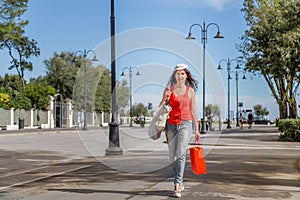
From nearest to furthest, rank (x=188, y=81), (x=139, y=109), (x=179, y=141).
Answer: (x=179, y=141), (x=188, y=81), (x=139, y=109)

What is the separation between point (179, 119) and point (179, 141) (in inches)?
13.2

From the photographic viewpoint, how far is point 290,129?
25750mm

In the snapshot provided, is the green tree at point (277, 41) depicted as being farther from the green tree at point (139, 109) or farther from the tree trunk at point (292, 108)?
the green tree at point (139, 109)

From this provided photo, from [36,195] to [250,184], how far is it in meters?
3.92

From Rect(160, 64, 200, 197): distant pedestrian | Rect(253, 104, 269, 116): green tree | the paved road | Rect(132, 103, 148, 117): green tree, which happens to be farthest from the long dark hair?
Rect(253, 104, 269, 116): green tree

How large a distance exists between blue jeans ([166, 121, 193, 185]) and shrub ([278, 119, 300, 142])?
1865 centimetres

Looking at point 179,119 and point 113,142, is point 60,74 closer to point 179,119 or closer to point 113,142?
point 113,142

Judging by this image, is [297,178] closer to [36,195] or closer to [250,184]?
[250,184]

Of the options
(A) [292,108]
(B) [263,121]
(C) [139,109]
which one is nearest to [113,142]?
(C) [139,109]

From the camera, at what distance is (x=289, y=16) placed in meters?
29.1

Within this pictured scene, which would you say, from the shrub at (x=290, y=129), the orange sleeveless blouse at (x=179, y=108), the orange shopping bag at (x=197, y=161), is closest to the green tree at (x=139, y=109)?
the orange shopping bag at (x=197, y=161)

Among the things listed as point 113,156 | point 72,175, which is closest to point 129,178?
point 72,175

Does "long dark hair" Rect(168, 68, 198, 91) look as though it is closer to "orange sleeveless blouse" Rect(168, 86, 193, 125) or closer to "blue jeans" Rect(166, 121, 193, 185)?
"orange sleeveless blouse" Rect(168, 86, 193, 125)

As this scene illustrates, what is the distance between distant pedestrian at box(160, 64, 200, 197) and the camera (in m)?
7.50
